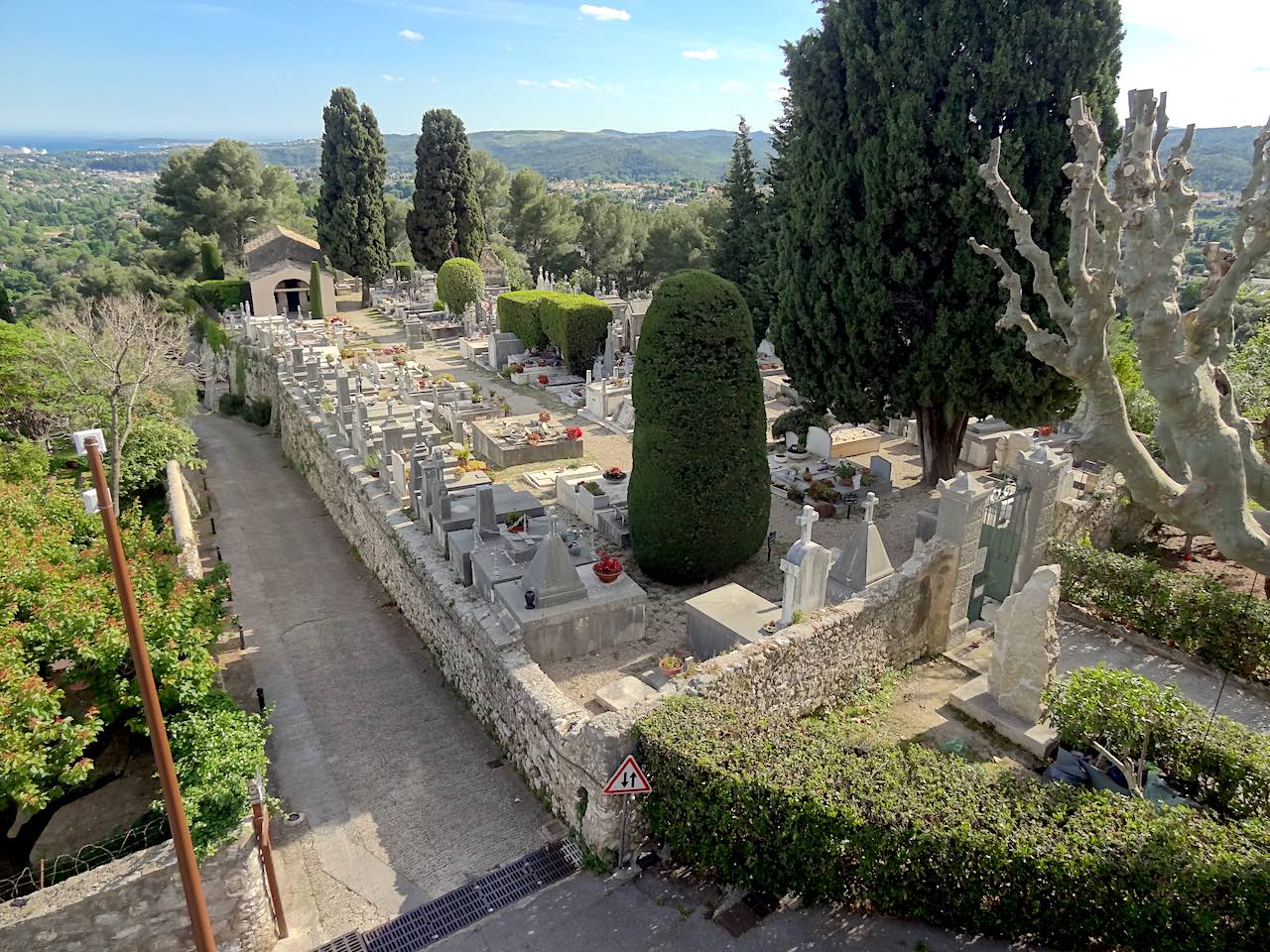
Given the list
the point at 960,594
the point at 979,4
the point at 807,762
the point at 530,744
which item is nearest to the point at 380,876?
the point at 530,744

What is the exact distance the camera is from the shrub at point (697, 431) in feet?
41.4

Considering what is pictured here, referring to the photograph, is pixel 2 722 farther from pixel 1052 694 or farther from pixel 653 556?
pixel 1052 694

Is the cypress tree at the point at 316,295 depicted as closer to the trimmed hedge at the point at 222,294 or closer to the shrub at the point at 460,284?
the trimmed hedge at the point at 222,294

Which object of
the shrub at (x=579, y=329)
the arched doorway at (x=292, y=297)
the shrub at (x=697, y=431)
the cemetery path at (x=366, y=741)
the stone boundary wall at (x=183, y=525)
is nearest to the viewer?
the cemetery path at (x=366, y=741)

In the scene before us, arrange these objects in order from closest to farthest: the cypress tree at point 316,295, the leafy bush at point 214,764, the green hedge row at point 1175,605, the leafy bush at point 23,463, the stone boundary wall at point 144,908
Answer: the stone boundary wall at point 144,908 → the leafy bush at point 214,764 → the green hedge row at point 1175,605 → the leafy bush at point 23,463 → the cypress tree at point 316,295

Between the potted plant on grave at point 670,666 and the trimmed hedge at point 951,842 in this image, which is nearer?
the trimmed hedge at point 951,842

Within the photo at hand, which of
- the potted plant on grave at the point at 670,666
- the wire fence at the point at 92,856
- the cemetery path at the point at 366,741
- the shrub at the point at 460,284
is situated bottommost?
the cemetery path at the point at 366,741

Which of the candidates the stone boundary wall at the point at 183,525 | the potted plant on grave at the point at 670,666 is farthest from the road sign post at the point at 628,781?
the stone boundary wall at the point at 183,525

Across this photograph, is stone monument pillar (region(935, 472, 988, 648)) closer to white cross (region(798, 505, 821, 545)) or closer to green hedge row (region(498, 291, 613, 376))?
white cross (region(798, 505, 821, 545))

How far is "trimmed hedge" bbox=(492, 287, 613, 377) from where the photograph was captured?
2928 centimetres

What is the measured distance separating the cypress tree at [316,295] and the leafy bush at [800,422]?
29.7 metres

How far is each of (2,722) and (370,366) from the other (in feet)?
70.1

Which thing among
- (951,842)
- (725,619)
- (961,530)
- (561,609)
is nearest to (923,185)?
(961,530)

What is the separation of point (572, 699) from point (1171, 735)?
6.55 metres
